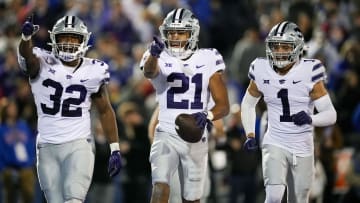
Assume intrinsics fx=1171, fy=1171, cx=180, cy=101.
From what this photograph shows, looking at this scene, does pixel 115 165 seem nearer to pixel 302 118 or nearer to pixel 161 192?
pixel 161 192

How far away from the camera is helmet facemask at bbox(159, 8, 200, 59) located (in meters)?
9.70

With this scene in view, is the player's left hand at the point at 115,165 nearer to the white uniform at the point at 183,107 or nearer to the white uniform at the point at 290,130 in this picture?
the white uniform at the point at 183,107

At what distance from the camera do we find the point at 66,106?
937 centimetres

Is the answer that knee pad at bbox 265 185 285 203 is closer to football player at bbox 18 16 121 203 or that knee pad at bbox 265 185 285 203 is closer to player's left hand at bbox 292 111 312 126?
player's left hand at bbox 292 111 312 126

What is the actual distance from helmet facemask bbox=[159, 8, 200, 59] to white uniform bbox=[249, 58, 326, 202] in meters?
0.66

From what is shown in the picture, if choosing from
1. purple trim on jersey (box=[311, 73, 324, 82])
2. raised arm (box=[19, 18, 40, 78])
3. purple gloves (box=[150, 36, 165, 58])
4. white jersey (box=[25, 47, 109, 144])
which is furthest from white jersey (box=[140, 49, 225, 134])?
raised arm (box=[19, 18, 40, 78])

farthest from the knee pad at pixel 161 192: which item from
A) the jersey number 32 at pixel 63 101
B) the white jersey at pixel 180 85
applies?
the jersey number 32 at pixel 63 101

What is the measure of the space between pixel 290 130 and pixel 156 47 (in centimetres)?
145

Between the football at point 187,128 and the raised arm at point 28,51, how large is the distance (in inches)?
48.0

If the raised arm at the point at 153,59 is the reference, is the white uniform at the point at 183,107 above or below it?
below

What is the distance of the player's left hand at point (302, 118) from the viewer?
9.58 meters

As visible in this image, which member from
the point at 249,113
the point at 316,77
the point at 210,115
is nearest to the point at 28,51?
the point at 210,115

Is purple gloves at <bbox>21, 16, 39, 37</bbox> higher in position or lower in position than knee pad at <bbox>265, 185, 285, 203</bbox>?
higher

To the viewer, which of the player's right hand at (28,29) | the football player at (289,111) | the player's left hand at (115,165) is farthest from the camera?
the football player at (289,111)
